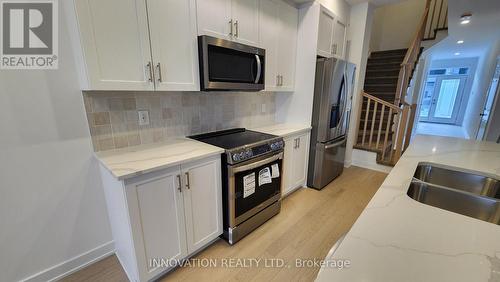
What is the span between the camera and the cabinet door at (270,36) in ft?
7.27

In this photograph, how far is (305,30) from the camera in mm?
2643

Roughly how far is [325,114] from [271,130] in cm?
75

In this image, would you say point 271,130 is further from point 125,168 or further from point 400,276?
point 400,276

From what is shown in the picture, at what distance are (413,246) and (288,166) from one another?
194 cm

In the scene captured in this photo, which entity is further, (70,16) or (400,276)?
(70,16)

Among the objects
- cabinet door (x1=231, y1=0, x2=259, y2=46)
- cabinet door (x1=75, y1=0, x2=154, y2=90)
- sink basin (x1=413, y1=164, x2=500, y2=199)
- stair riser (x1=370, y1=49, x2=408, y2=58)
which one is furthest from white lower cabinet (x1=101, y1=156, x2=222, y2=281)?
stair riser (x1=370, y1=49, x2=408, y2=58)

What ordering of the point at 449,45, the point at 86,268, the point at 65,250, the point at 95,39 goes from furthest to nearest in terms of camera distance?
1. the point at 449,45
2. the point at 86,268
3. the point at 65,250
4. the point at 95,39

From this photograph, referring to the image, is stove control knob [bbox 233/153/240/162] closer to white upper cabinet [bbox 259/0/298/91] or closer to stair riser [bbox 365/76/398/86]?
white upper cabinet [bbox 259/0/298/91]

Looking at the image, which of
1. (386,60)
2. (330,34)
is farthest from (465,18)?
(330,34)

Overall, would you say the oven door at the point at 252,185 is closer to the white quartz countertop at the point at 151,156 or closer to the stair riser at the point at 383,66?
the white quartz countertop at the point at 151,156

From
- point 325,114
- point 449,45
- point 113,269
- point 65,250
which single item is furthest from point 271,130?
point 449,45

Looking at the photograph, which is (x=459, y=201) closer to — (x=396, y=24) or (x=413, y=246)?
(x=413, y=246)

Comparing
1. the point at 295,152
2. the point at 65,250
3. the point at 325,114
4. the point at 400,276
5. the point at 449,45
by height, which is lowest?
the point at 65,250

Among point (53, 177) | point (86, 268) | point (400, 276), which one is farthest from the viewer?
point (86, 268)
